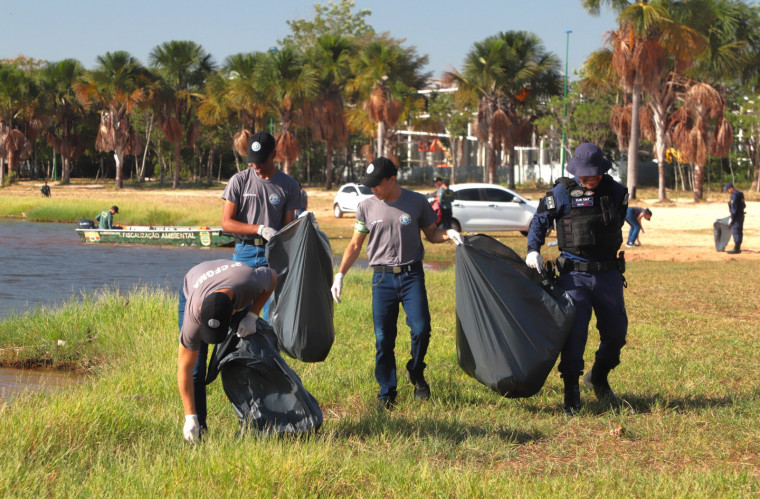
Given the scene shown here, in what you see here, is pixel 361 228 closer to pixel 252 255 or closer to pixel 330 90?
pixel 252 255

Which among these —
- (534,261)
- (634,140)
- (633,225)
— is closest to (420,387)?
(534,261)

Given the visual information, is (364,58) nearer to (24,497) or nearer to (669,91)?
(669,91)

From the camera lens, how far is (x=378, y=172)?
21.0 ft

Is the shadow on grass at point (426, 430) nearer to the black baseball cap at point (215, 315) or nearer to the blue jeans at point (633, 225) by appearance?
the black baseball cap at point (215, 315)

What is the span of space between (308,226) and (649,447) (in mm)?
2639

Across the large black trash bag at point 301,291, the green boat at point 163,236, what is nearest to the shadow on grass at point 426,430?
the large black trash bag at point 301,291

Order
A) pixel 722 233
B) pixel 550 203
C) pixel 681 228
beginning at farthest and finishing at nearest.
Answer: pixel 681 228 < pixel 722 233 < pixel 550 203

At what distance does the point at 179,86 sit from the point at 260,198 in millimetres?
54282

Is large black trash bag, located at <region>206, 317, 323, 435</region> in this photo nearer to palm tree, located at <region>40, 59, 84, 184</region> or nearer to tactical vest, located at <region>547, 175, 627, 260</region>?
tactical vest, located at <region>547, 175, 627, 260</region>

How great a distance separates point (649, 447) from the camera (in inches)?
214

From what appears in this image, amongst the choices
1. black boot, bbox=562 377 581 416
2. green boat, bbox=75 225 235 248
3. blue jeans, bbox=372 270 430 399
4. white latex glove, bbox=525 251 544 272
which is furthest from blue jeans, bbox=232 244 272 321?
green boat, bbox=75 225 235 248

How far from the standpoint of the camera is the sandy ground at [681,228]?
69.4 ft

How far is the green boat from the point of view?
2492 cm

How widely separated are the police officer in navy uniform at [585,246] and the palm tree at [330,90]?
A: 44.5 m
